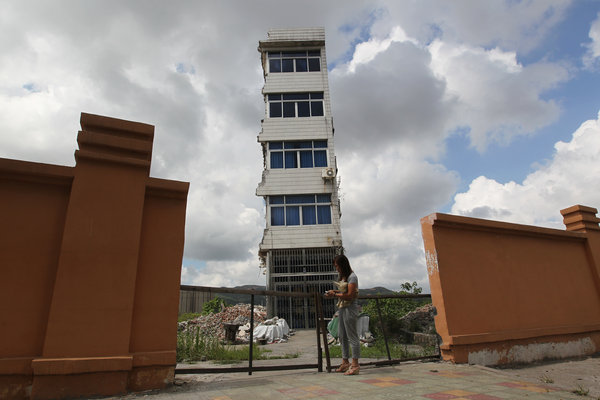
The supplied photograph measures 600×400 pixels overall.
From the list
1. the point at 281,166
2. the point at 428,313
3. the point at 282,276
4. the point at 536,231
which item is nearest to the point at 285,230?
the point at 282,276

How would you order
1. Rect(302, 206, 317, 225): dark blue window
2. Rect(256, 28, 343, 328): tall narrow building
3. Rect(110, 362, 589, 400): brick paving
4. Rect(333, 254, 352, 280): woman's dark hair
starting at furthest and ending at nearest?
Rect(302, 206, 317, 225): dark blue window
Rect(256, 28, 343, 328): tall narrow building
Rect(333, 254, 352, 280): woman's dark hair
Rect(110, 362, 589, 400): brick paving

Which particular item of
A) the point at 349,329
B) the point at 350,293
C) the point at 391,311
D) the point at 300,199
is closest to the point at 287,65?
the point at 300,199

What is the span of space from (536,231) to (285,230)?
Answer: 1069 centimetres

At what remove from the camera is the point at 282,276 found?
15508mm

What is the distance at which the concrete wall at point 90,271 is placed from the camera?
323cm

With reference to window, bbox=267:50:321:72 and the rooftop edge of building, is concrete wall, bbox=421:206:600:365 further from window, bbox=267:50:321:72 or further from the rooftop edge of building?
the rooftop edge of building

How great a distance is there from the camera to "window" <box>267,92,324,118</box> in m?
17.8

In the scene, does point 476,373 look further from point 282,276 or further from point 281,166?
point 281,166

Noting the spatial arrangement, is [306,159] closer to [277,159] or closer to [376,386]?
[277,159]

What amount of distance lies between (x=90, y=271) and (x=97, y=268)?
0.21ft

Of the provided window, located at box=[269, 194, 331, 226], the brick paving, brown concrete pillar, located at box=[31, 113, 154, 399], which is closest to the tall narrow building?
window, located at box=[269, 194, 331, 226]

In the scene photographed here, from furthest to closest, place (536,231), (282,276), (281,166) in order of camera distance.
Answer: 1. (281,166)
2. (282,276)
3. (536,231)

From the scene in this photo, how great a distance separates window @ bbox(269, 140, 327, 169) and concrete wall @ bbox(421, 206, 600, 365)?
11.3 metres

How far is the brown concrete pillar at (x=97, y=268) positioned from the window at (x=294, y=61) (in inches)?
628
